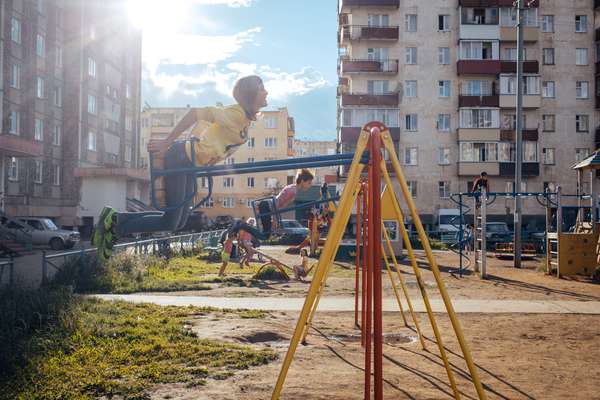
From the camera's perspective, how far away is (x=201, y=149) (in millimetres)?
5699

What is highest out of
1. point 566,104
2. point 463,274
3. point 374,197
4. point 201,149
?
point 566,104

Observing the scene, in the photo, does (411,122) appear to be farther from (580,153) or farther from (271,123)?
(271,123)

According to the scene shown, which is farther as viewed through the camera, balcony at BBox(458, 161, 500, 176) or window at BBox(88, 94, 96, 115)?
balcony at BBox(458, 161, 500, 176)

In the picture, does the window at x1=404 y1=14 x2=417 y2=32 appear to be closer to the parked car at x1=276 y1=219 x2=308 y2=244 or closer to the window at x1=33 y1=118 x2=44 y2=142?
the parked car at x1=276 y1=219 x2=308 y2=244

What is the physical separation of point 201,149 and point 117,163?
4793 centimetres

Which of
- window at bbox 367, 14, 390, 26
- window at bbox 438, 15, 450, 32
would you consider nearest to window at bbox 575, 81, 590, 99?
window at bbox 438, 15, 450, 32

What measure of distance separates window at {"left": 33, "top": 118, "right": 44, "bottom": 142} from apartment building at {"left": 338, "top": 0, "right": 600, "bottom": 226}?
2185cm

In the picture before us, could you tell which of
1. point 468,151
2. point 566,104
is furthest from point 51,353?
point 566,104

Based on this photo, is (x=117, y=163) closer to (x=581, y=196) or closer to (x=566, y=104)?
(x=566, y=104)

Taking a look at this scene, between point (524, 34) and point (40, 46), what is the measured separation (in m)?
35.8

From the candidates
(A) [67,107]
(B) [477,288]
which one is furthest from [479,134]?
(B) [477,288]

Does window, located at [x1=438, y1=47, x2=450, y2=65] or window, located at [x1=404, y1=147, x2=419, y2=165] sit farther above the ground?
window, located at [x1=438, y1=47, x2=450, y2=65]

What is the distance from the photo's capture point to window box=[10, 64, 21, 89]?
35.3 meters

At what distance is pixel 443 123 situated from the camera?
48188mm
